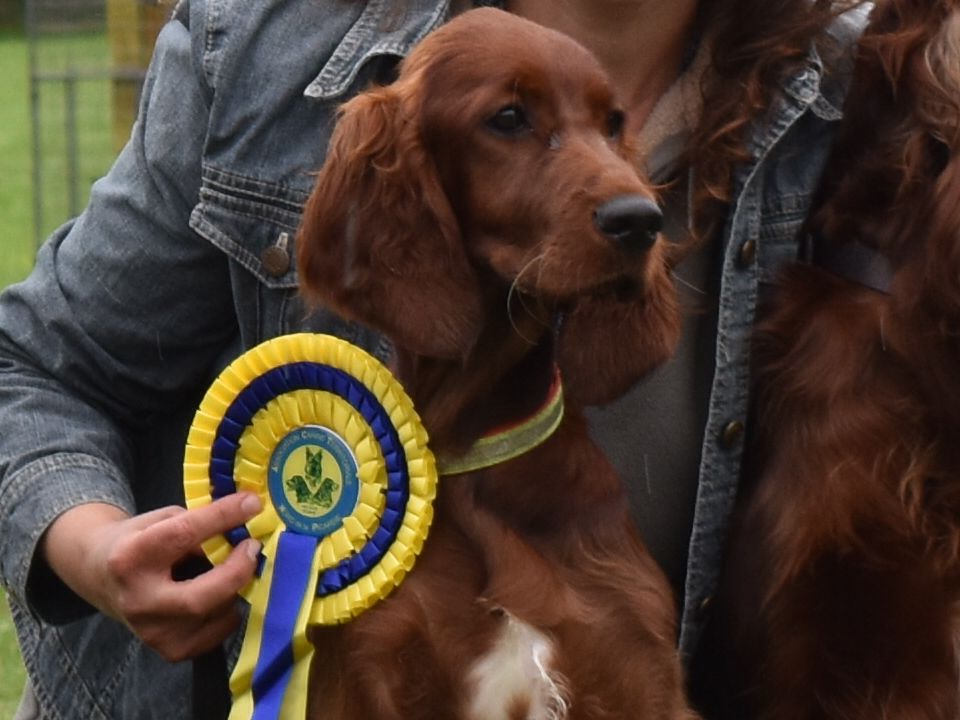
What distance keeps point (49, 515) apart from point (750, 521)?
937 mm

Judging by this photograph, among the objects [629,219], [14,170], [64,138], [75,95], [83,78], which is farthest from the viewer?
[14,170]

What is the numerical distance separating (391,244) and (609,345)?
0.97 ft

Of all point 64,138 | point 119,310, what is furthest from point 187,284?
point 64,138

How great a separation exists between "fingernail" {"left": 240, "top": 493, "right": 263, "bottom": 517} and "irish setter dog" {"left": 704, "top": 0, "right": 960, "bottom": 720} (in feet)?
2.28

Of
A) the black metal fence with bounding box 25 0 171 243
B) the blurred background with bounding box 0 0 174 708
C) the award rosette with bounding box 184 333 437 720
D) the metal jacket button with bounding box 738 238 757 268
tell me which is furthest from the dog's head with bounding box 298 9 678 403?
the black metal fence with bounding box 25 0 171 243

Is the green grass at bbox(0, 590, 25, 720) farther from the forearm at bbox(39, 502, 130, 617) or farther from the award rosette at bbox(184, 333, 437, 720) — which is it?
the award rosette at bbox(184, 333, 437, 720)

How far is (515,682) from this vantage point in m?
1.96

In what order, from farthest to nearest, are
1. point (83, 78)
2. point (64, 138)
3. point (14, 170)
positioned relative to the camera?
point (14, 170)
point (64, 138)
point (83, 78)

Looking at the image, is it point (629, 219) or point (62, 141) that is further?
point (62, 141)

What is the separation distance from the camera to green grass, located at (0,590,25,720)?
12.1 feet

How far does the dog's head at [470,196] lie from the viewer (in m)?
1.96

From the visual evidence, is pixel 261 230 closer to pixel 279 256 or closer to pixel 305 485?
pixel 279 256

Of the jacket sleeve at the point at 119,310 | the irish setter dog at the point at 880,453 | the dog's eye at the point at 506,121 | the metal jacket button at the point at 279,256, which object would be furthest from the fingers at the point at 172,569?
the irish setter dog at the point at 880,453

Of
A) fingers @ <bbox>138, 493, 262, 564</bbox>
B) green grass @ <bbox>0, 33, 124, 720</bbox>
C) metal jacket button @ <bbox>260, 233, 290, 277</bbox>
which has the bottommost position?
green grass @ <bbox>0, 33, 124, 720</bbox>
